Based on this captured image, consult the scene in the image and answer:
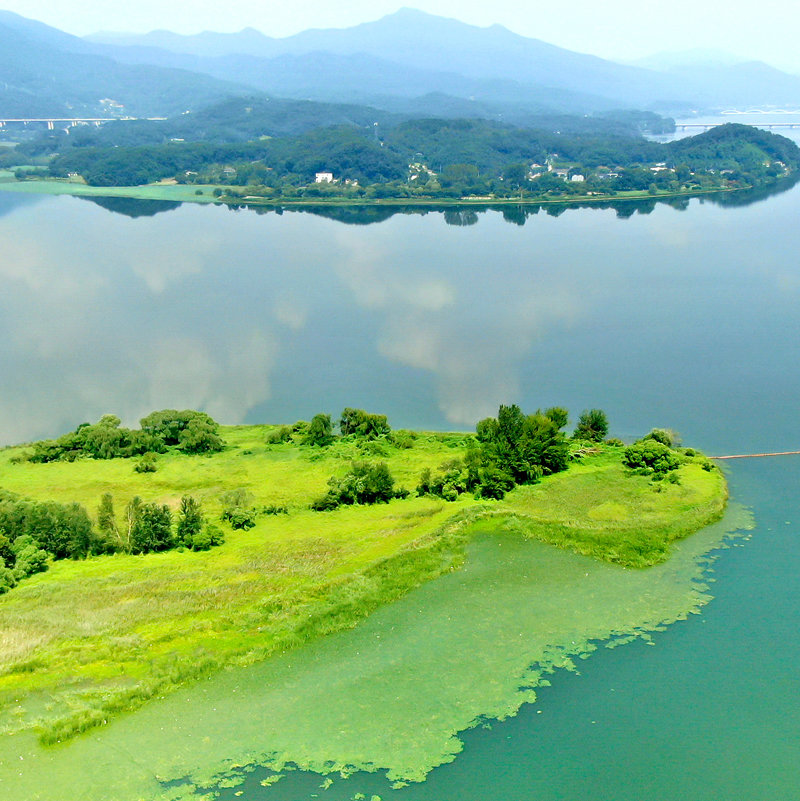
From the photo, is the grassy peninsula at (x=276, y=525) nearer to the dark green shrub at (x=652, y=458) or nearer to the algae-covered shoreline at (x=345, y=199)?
the dark green shrub at (x=652, y=458)

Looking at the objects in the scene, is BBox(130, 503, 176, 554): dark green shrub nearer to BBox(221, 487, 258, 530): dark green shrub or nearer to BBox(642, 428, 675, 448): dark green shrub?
BBox(221, 487, 258, 530): dark green shrub

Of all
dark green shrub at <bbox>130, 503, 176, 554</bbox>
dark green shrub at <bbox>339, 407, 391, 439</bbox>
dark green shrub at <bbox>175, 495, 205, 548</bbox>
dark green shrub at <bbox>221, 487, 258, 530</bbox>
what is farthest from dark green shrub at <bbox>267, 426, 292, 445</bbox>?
dark green shrub at <bbox>130, 503, 176, 554</bbox>

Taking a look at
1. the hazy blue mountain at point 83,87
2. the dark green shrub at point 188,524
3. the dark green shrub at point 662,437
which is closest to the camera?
the dark green shrub at point 188,524

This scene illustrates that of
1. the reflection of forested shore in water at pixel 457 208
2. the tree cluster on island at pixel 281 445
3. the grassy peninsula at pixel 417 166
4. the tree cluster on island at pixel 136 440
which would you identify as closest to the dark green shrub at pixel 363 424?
the tree cluster on island at pixel 281 445

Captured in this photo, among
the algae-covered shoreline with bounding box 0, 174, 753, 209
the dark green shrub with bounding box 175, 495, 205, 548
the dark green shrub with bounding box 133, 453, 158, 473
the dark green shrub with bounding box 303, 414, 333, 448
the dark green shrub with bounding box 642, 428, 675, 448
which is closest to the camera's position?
the dark green shrub with bounding box 175, 495, 205, 548

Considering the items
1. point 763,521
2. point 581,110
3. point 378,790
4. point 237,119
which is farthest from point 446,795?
point 581,110
